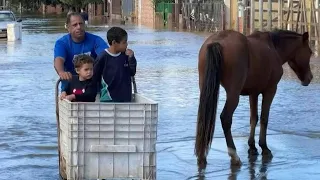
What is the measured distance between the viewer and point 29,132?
1218 cm

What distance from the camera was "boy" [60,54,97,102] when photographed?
7.96 m

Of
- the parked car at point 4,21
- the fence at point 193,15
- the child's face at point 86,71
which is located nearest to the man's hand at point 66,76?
the child's face at point 86,71

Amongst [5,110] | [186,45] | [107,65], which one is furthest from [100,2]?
[107,65]

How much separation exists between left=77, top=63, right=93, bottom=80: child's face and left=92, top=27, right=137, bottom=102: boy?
10cm

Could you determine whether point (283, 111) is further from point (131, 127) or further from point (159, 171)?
point (131, 127)

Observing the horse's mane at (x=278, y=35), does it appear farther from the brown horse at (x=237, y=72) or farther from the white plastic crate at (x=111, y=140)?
the white plastic crate at (x=111, y=140)

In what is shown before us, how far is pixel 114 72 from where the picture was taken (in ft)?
26.6

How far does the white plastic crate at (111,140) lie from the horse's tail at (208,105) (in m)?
1.76

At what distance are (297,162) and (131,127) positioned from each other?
2959 mm

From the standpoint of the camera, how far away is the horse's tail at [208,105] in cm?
915

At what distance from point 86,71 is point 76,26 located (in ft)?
2.15

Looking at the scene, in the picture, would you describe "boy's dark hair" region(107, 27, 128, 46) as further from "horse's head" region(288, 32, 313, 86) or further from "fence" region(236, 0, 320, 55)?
"fence" region(236, 0, 320, 55)

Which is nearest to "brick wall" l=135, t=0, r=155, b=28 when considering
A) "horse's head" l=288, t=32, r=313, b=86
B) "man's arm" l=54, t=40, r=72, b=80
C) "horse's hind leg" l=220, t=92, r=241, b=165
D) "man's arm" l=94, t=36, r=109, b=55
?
"horse's head" l=288, t=32, r=313, b=86

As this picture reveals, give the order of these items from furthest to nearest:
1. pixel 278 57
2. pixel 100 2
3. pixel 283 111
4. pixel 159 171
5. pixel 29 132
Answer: pixel 100 2 → pixel 283 111 → pixel 29 132 → pixel 278 57 → pixel 159 171
